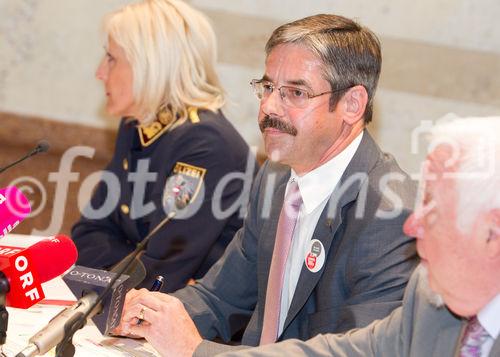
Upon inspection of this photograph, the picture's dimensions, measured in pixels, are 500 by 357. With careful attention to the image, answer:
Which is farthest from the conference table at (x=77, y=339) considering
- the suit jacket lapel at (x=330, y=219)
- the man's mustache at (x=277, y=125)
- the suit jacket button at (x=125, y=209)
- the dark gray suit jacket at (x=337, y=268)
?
the suit jacket button at (x=125, y=209)

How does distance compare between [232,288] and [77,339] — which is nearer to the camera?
[77,339]

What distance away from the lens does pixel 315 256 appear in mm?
2309

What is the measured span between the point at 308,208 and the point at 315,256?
14cm

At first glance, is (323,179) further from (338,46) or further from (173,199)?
(173,199)

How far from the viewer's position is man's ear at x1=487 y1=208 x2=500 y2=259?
1514mm

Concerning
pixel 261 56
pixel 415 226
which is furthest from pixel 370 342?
pixel 261 56

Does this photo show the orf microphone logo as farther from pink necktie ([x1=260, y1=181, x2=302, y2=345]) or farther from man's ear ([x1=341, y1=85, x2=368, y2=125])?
man's ear ([x1=341, y1=85, x2=368, y2=125])

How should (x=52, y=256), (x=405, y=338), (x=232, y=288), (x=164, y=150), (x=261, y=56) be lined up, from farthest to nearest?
(x=261, y=56) → (x=164, y=150) → (x=232, y=288) → (x=52, y=256) → (x=405, y=338)

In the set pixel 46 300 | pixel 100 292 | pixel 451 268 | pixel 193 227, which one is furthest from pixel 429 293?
pixel 193 227

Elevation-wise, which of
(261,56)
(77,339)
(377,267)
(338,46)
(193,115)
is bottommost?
(77,339)

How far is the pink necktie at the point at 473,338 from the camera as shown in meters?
1.63

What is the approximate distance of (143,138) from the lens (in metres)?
3.47

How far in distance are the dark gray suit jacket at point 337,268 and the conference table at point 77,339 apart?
0.60ft

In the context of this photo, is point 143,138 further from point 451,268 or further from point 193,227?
point 451,268
